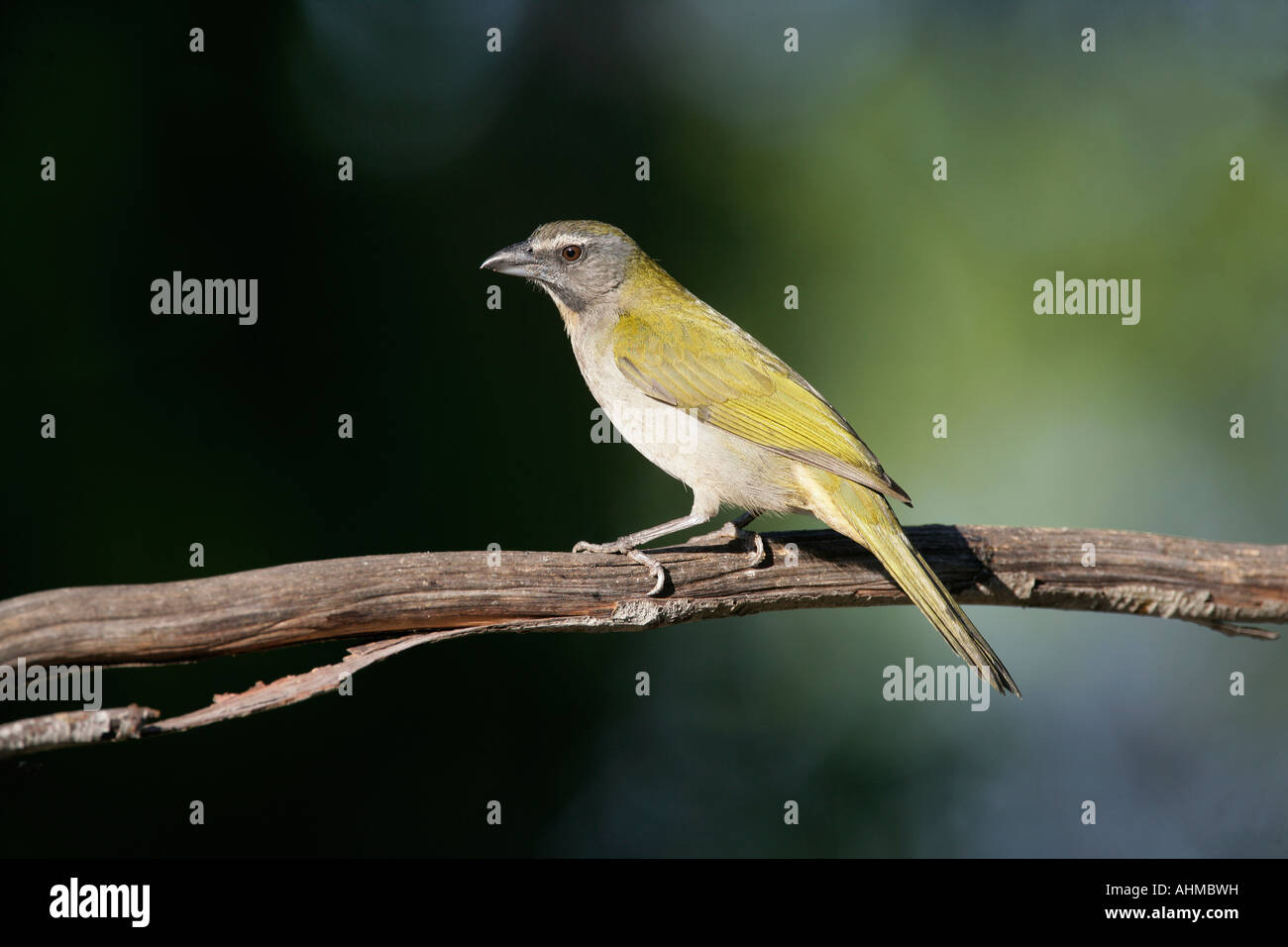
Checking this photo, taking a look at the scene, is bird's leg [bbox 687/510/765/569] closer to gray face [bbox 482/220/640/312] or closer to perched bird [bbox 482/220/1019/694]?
perched bird [bbox 482/220/1019/694]

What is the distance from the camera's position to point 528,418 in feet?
22.3

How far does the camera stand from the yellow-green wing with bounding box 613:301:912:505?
16.4 feet

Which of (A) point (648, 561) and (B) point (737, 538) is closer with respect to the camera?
(A) point (648, 561)

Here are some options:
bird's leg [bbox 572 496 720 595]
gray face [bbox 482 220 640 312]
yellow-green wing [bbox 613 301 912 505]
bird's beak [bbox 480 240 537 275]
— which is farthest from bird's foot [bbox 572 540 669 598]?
bird's beak [bbox 480 240 537 275]

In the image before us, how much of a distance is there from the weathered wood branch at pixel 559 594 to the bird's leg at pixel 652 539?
1.8 inches

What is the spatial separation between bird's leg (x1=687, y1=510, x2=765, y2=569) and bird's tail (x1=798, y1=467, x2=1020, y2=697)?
0.35 meters

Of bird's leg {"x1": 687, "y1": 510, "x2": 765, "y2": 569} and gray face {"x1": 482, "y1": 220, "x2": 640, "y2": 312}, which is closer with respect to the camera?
bird's leg {"x1": 687, "y1": 510, "x2": 765, "y2": 569}

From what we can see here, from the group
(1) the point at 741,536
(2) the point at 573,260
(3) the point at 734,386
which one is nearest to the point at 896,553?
(1) the point at 741,536

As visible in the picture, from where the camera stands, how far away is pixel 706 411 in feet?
17.3

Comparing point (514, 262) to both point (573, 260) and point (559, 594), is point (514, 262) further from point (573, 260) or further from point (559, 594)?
point (559, 594)

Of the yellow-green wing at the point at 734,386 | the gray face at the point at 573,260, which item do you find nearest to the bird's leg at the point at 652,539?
the yellow-green wing at the point at 734,386

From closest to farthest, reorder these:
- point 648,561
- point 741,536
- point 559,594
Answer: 1. point 559,594
2. point 648,561
3. point 741,536

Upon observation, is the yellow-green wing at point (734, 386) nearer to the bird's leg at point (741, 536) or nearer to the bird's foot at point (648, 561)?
the bird's leg at point (741, 536)

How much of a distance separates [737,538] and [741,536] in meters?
0.02
